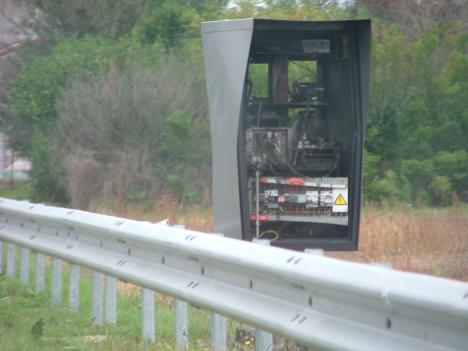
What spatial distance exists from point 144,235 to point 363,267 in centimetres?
288

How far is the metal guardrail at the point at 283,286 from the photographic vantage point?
4.71 meters

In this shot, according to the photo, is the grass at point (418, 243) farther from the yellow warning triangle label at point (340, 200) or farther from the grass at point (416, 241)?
the yellow warning triangle label at point (340, 200)

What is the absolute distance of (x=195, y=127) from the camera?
26906 millimetres

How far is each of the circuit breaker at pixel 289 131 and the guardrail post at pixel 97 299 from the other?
3.15 metres

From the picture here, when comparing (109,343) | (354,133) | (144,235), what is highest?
(354,133)

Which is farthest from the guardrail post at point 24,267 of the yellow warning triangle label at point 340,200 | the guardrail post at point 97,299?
the yellow warning triangle label at point 340,200

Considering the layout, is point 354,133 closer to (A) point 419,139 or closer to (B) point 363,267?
(B) point 363,267

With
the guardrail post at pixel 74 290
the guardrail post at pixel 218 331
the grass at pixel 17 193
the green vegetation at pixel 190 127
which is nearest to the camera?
the guardrail post at pixel 218 331

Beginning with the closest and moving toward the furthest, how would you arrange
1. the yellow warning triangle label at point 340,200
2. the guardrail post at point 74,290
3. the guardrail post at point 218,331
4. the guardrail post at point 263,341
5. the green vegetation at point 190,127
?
the guardrail post at point 263,341 → the guardrail post at point 218,331 → the guardrail post at point 74,290 → the yellow warning triangle label at point 340,200 → the green vegetation at point 190,127

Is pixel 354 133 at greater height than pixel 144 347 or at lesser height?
greater

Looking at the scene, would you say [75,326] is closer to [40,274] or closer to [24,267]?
[40,274]

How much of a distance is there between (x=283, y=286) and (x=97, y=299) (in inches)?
128

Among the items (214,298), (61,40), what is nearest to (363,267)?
(214,298)

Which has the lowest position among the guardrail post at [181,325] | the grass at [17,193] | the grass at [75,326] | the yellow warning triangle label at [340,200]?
the grass at [75,326]
